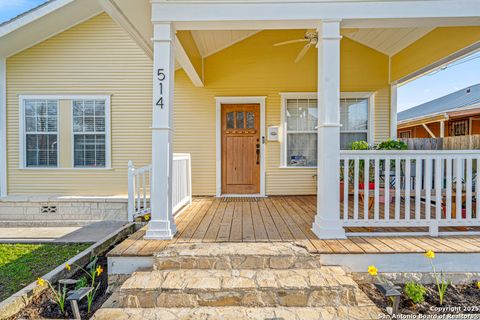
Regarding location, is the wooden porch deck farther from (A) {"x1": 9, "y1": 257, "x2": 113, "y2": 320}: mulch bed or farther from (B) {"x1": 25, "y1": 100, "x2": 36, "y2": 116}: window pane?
(B) {"x1": 25, "y1": 100, "x2": 36, "y2": 116}: window pane

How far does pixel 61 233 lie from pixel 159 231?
299 cm

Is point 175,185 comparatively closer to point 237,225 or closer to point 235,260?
point 237,225

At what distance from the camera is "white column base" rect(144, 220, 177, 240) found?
3.10 metres

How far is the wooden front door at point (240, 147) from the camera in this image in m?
5.98

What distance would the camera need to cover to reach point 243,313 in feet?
7.29

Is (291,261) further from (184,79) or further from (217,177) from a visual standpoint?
(184,79)

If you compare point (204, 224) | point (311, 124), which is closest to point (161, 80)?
point (204, 224)

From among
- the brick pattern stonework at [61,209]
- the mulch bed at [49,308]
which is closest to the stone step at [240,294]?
the mulch bed at [49,308]

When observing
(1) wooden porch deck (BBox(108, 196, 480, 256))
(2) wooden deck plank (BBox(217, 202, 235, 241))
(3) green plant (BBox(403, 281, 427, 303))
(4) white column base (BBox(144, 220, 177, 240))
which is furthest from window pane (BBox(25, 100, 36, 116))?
(3) green plant (BBox(403, 281, 427, 303))

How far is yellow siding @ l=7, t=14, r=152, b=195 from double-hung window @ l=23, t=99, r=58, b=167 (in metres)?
0.18

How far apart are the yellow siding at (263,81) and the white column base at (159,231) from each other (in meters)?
2.93

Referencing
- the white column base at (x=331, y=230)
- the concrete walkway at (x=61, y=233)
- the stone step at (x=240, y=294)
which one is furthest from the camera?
the concrete walkway at (x=61, y=233)

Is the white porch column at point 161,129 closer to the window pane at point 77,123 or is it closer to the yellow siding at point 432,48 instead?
the window pane at point 77,123

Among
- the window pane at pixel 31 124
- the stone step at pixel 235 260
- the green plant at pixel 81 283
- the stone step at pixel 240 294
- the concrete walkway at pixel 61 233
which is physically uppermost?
the window pane at pixel 31 124
